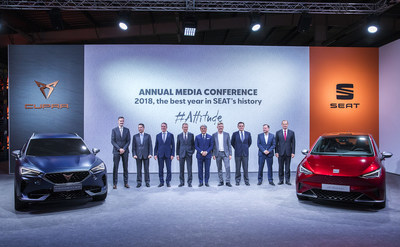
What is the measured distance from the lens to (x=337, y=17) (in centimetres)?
1102

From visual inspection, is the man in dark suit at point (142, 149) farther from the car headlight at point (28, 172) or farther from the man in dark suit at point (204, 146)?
the car headlight at point (28, 172)

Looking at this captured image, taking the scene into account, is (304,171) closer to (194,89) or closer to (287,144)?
(287,144)

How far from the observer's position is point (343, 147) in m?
5.63

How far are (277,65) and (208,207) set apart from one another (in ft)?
19.4

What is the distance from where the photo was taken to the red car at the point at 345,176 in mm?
4621

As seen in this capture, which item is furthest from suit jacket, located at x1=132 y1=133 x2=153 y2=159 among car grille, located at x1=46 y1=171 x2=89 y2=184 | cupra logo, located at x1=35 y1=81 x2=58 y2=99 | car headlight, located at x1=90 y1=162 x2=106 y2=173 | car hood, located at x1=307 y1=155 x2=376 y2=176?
cupra logo, located at x1=35 y1=81 x2=58 y2=99

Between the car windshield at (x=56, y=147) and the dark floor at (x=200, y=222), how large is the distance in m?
0.98

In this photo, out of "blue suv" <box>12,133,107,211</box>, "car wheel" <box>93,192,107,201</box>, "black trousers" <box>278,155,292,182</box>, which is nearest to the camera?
"blue suv" <box>12,133,107,211</box>

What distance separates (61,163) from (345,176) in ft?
16.0

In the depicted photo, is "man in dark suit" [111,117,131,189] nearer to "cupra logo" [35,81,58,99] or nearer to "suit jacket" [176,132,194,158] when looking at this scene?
"suit jacket" [176,132,194,158]

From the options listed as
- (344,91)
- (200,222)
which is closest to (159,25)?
(344,91)

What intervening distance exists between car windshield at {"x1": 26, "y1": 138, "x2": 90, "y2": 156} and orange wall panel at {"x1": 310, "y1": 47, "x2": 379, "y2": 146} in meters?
7.09

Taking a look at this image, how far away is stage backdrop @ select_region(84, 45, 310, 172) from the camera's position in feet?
29.5

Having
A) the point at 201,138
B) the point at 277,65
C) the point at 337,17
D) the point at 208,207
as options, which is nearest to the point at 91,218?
the point at 208,207
